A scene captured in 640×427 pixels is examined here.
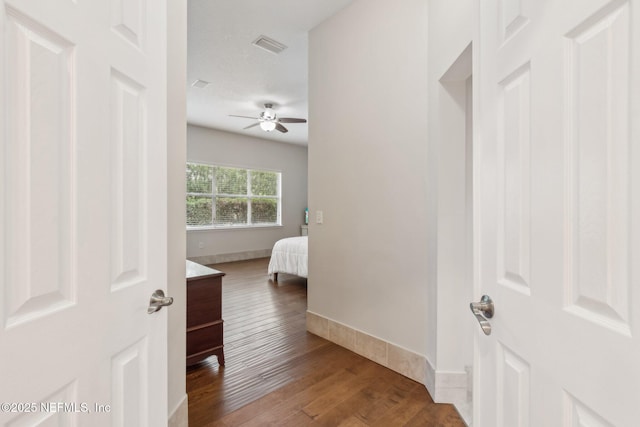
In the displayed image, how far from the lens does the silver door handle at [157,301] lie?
894 millimetres

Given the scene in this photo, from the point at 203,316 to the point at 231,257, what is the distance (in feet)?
14.7

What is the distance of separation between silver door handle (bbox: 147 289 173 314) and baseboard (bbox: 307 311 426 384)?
5.77 feet

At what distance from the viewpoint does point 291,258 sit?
4.57 meters

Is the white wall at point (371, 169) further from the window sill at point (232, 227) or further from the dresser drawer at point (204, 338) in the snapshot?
the window sill at point (232, 227)

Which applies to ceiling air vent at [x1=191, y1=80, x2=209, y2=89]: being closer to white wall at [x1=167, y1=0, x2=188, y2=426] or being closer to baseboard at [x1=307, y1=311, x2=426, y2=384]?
white wall at [x1=167, y1=0, x2=188, y2=426]

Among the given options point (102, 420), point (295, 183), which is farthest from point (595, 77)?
point (295, 183)

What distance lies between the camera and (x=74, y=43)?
0.62 metres

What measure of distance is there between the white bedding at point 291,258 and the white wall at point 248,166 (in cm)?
208

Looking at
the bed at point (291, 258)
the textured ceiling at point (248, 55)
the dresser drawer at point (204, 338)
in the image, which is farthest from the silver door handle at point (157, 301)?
the bed at point (291, 258)

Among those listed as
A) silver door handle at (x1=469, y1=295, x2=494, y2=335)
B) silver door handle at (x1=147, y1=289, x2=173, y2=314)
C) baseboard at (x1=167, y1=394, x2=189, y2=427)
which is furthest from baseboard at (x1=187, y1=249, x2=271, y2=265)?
silver door handle at (x1=469, y1=295, x2=494, y2=335)

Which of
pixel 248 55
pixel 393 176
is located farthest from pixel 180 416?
pixel 248 55

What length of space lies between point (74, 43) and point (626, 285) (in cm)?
122

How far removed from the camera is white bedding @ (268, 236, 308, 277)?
4.45 metres

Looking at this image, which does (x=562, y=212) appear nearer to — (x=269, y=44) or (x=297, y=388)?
(x=297, y=388)
